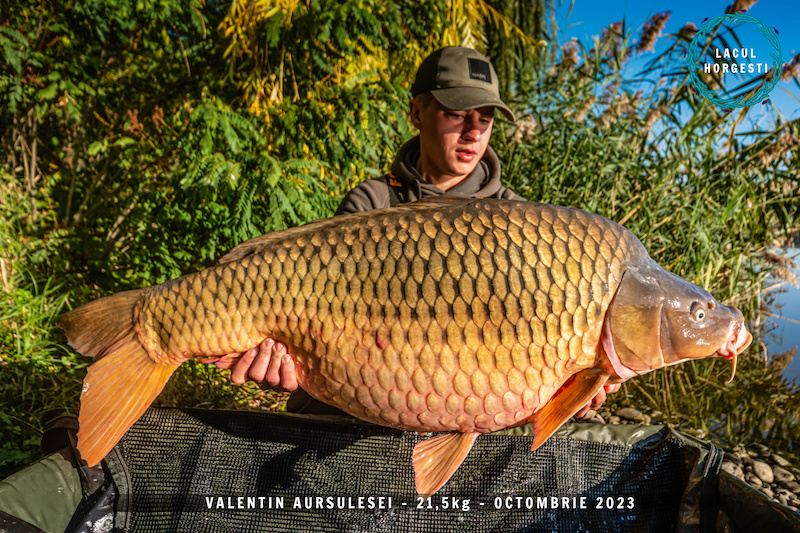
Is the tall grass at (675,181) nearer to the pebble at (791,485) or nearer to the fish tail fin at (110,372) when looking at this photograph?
the pebble at (791,485)

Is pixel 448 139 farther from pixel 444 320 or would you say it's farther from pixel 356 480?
pixel 356 480

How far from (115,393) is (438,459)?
2.44ft

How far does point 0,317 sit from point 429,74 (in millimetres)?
2241

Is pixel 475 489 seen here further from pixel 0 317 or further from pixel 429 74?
pixel 0 317

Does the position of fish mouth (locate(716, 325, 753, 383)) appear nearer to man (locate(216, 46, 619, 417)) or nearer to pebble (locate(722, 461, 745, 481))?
man (locate(216, 46, 619, 417))

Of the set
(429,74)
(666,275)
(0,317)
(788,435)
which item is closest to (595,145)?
(429,74)

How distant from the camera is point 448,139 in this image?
1.67 m

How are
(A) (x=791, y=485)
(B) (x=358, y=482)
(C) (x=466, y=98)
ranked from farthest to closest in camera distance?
(A) (x=791, y=485) → (C) (x=466, y=98) → (B) (x=358, y=482)

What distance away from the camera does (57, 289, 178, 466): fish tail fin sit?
3.85 feet

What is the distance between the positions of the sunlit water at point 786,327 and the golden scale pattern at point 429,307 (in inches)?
102

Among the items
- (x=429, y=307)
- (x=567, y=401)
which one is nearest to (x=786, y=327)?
(x=567, y=401)

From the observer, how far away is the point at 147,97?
306 cm

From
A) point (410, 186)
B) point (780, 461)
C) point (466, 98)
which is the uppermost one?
point (466, 98)

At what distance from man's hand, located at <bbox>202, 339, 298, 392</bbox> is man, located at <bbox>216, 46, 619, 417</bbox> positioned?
511 millimetres
